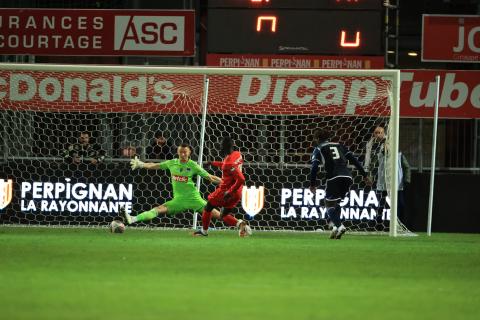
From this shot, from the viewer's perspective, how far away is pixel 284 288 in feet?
31.0

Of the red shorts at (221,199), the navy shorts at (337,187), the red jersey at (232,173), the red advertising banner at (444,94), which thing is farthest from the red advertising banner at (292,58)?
the red shorts at (221,199)

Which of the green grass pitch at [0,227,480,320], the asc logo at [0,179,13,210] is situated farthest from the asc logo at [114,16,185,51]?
the green grass pitch at [0,227,480,320]

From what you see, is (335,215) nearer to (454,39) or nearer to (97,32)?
(454,39)

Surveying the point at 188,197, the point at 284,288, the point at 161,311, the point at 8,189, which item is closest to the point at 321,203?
the point at 188,197

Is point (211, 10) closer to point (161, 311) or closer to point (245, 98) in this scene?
point (245, 98)

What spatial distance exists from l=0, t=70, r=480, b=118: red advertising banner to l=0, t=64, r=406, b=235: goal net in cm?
2

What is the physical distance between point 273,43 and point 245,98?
4.17 feet

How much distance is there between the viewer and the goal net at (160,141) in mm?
20594

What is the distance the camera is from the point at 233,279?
10.1 m

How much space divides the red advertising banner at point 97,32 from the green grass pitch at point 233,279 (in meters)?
6.43

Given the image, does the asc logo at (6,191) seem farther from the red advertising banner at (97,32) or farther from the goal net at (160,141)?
the red advertising banner at (97,32)

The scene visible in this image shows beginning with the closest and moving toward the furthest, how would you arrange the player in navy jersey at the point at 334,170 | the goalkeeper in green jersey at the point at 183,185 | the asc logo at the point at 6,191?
the player in navy jersey at the point at 334,170 → the goalkeeper in green jersey at the point at 183,185 → the asc logo at the point at 6,191

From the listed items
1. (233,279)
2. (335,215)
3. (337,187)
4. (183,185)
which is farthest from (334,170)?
(233,279)

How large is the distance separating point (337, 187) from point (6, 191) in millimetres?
6918
